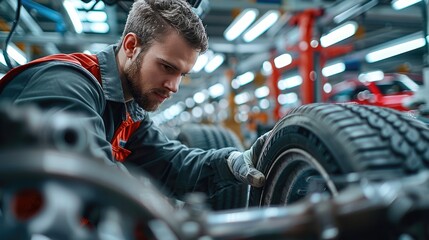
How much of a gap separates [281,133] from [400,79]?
512cm

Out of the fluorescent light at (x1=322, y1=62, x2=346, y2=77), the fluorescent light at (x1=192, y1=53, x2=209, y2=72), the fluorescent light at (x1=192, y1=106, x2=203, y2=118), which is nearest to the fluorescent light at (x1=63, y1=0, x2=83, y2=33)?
the fluorescent light at (x1=192, y1=53, x2=209, y2=72)

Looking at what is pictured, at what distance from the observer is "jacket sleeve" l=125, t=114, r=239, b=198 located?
5.81 ft

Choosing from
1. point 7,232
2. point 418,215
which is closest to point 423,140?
point 418,215

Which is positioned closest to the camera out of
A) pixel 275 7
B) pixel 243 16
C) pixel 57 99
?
pixel 57 99

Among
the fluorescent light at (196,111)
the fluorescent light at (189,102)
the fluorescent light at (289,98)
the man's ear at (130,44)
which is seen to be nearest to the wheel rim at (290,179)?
the man's ear at (130,44)

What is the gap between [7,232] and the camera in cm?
48

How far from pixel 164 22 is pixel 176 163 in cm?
65

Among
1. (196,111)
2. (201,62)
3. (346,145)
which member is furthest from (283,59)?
(196,111)

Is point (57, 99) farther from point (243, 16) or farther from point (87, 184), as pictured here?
point (243, 16)

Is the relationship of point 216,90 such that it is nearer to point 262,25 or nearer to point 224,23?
point 224,23

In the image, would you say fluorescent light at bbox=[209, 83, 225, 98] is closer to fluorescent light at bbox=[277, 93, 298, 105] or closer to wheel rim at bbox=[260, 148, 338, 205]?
fluorescent light at bbox=[277, 93, 298, 105]

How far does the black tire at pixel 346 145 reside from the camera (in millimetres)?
754

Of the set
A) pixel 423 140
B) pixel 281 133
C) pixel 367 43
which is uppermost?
pixel 423 140

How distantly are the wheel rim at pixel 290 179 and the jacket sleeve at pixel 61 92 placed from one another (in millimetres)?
497
